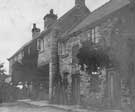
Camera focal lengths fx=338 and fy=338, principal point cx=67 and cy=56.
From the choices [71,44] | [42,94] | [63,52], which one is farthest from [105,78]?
[42,94]

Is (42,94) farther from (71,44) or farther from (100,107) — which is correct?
(100,107)

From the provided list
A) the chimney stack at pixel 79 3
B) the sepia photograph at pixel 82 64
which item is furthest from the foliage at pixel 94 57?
the chimney stack at pixel 79 3

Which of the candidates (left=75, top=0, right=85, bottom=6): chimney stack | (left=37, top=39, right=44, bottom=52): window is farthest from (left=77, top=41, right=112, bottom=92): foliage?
(left=37, top=39, right=44, bottom=52): window

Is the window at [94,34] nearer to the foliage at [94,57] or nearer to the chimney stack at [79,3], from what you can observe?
the foliage at [94,57]

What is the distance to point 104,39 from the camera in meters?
22.3

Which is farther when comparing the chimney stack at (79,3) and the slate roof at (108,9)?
the chimney stack at (79,3)

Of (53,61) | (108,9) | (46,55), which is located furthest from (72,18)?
(108,9)

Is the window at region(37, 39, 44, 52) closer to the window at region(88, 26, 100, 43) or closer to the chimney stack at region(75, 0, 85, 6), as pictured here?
the chimney stack at region(75, 0, 85, 6)

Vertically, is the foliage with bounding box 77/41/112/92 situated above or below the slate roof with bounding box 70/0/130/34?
below

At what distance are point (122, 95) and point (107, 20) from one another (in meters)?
5.25

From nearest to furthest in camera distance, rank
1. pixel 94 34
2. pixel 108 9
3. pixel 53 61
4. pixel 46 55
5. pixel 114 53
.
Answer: pixel 114 53
pixel 94 34
pixel 108 9
pixel 53 61
pixel 46 55

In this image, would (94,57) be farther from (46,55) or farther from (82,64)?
(46,55)

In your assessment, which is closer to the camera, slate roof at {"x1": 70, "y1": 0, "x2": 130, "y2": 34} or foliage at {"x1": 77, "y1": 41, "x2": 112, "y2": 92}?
foliage at {"x1": 77, "y1": 41, "x2": 112, "y2": 92}

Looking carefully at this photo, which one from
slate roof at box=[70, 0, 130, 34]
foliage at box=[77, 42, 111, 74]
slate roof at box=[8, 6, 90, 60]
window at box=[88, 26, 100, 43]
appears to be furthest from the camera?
slate roof at box=[8, 6, 90, 60]
